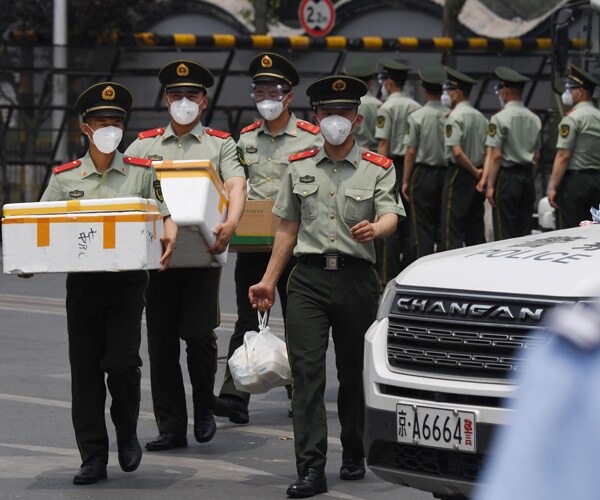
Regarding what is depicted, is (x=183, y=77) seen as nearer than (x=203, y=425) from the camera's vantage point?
No

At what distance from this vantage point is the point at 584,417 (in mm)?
2695

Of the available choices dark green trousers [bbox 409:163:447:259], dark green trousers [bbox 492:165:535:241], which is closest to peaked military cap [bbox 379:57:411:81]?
dark green trousers [bbox 409:163:447:259]

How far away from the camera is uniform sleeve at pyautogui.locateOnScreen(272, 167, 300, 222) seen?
7.31m

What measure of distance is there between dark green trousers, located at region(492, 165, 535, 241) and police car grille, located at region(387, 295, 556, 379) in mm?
9319

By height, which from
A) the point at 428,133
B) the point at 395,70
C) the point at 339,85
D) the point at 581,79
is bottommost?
the point at 428,133

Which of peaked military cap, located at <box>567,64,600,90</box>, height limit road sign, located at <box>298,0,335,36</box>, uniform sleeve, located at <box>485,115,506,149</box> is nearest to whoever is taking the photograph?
peaked military cap, located at <box>567,64,600,90</box>

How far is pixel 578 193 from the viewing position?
13570mm

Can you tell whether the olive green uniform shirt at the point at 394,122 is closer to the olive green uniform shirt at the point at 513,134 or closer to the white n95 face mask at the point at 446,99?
the white n95 face mask at the point at 446,99

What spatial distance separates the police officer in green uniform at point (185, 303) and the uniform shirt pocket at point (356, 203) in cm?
94

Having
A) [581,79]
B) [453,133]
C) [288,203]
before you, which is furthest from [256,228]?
[453,133]

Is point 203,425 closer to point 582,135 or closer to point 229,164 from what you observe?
point 229,164

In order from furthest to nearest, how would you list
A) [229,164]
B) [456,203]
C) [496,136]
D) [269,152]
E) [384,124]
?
[384,124] → [456,203] → [496,136] → [269,152] → [229,164]

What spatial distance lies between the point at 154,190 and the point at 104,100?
505 mm

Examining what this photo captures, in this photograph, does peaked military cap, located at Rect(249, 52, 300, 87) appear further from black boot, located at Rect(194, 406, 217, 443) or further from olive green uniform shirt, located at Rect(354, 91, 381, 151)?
olive green uniform shirt, located at Rect(354, 91, 381, 151)
